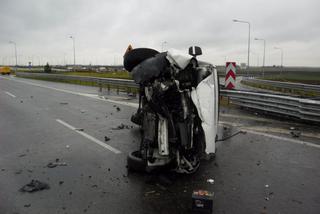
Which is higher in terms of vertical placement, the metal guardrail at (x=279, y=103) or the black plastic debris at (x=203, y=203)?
the metal guardrail at (x=279, y=103)

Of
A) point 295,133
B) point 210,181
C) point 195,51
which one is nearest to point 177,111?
point 195,51

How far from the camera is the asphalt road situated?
362 cm

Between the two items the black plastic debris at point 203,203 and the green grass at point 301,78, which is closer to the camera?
the black plastic debris at point 203,203

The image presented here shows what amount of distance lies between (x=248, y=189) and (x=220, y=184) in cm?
42

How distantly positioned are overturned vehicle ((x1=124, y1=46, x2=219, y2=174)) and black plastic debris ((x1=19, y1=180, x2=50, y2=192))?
5.14 ft

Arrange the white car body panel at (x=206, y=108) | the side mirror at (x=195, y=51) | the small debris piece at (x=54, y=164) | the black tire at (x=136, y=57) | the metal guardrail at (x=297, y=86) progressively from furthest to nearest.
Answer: the metal guardrail at (x=297, y=86)
the black tire at (x=136, y=57)
the small debris piece at (x=54, y=164)
the side mirror at (x=195, y=51)
the white car body panel at (x=206, y=108)

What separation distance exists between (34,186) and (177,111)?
249 cm

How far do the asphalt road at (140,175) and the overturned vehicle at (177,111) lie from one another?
381 mm

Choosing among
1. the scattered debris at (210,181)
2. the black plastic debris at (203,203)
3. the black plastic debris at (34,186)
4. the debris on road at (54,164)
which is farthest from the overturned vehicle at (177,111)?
the debris on road at (54,164)

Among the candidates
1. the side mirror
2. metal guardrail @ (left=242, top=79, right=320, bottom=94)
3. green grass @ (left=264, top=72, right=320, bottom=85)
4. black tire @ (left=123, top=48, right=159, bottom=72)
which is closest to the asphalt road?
black tire @ (left=123, top=48, right=159, bottom=72)

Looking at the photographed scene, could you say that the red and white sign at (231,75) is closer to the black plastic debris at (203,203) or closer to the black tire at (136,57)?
the black tire at (136,57)

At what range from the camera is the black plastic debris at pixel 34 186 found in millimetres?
4055

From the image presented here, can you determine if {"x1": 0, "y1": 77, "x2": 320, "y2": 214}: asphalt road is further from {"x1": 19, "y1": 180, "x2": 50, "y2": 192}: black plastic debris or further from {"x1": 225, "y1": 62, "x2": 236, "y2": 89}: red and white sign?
{"x1": 225, "y1": 62, "x2": 236, "y2": 89}: red and white sign

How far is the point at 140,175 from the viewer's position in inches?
181
